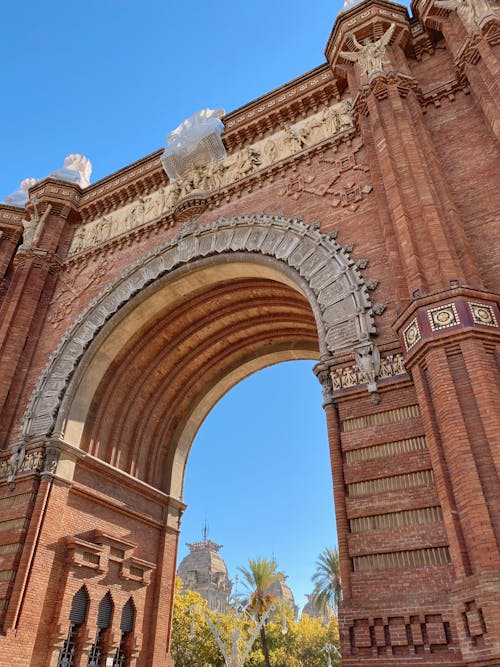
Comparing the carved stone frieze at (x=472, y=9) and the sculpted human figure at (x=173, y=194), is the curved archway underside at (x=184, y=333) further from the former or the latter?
the carved stone frieze at (x=472, y=9)

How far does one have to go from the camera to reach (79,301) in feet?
44.4

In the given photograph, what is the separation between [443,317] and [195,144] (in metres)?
9.57

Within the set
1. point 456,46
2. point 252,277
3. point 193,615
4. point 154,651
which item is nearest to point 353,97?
point 456,46

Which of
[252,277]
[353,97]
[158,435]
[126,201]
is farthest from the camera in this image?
[126,201]

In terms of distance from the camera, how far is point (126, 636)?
11500mm

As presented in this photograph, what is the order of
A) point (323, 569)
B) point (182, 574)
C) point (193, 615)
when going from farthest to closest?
point (182, 574) → point (323, 569) → point (193, 615)

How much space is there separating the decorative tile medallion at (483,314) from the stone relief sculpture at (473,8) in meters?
6.68

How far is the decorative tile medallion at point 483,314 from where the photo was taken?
683cm

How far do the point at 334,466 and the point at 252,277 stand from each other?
20.0ft

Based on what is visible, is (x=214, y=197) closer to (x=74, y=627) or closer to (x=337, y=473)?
(x=337, y=473)

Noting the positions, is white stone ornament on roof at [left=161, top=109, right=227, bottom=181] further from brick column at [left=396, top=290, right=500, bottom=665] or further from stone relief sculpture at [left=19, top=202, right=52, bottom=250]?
brick column at [left=396, top=290, right=500, bottom=665]

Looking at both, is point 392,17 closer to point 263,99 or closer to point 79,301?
point 263,99

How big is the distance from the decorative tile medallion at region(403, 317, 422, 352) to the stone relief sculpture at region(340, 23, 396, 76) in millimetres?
6353

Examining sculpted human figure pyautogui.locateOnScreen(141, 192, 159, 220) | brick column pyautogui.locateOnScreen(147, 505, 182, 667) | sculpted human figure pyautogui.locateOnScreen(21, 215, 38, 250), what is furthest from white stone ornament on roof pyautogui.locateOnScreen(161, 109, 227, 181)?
brick column pyautogui.locateOnScreen(147, 505, 182, 667)
